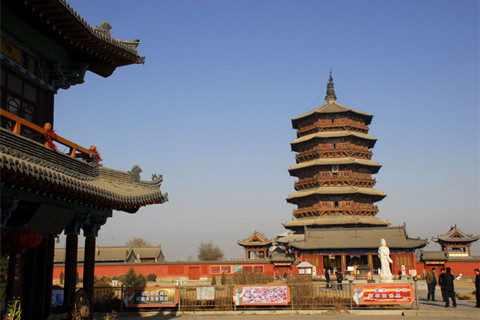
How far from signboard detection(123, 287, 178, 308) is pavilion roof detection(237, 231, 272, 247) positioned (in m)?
32.9

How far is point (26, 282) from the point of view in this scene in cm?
1362

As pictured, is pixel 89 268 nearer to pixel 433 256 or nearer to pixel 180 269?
pixel 180 269

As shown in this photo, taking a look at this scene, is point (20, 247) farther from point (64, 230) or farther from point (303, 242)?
point (303, 242)

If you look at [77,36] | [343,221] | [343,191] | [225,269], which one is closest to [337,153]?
[343,191]

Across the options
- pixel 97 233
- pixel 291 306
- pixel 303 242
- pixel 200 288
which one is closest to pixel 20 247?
pixel 97 233

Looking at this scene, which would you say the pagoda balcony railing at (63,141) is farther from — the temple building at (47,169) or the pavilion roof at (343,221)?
the pavilion roof at (343,221)

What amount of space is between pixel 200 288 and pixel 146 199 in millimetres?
7531

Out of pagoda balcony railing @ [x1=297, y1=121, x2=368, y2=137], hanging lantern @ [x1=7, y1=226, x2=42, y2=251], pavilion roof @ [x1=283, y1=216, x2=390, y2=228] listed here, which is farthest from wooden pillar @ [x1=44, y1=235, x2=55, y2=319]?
pagoda balcony railing @ [x1=297, y1=121, x2=368, y2=137]

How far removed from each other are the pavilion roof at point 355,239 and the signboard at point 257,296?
2390 centimetres

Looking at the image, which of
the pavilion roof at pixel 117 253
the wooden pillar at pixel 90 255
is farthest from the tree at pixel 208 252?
the wooden pillar at pixel 90 255

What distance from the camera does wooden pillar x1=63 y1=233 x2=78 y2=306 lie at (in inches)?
540

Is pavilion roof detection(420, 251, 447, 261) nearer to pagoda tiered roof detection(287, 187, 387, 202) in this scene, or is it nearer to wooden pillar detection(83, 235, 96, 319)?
pagoda tiered roof detection(287, 187, 387, 202)

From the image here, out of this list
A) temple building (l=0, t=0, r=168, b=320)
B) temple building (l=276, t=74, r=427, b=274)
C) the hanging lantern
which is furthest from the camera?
temple building (l=276, t=74, r=427, b=274)

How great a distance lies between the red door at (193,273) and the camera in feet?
155
